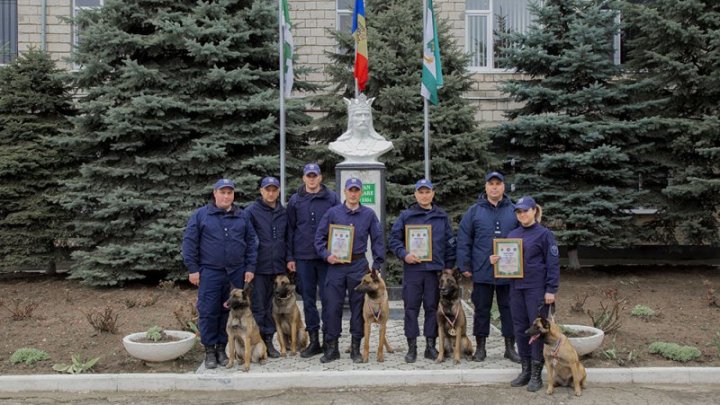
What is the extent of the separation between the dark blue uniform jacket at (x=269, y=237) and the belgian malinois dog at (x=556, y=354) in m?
2.81

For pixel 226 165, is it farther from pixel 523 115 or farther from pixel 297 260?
pixel 523 115

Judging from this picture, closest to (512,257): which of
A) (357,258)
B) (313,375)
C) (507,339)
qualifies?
(507,339)

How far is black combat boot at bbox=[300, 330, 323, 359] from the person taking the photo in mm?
7023

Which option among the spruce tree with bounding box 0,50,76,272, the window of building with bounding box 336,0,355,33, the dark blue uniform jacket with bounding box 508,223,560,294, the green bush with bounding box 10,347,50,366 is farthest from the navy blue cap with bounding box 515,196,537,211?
the window of building with bounding box 336,0,355,33

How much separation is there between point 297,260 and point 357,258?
788 millimetres

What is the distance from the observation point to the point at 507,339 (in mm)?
6863

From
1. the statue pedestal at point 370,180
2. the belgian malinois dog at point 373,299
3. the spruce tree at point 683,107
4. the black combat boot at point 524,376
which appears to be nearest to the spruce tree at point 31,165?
the statue pedestal at point 370,180

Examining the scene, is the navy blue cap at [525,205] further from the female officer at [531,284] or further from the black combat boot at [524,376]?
the black combat boot at [524,376]

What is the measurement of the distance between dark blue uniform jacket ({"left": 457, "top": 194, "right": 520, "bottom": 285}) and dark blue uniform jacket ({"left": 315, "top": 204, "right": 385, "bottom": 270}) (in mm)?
893

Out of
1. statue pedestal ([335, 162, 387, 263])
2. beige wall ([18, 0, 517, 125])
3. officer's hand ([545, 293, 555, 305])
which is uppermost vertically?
beige wall ([18, 0, 517, 125])

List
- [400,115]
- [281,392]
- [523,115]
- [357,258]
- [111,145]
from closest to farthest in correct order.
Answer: [281,392] < [357,258] < [111,145] < [400,115] < [523,115]

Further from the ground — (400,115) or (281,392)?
(400,115)

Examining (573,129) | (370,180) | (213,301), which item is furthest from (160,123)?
(573,129)

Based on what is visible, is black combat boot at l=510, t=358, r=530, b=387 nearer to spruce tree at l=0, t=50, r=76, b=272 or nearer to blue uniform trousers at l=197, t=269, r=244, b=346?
blue uniform trousers at l=197, t=269, r=244, b=346
